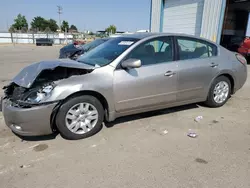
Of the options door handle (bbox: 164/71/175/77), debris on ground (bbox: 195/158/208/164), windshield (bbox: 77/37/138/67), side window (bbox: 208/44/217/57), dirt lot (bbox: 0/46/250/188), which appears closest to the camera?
dirt lot (bbox: 0/46/250/188)

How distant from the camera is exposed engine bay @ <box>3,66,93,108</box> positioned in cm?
277

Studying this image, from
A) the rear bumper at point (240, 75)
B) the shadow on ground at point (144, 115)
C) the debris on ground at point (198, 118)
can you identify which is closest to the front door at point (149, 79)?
the shadow on ground at point (144, 115)

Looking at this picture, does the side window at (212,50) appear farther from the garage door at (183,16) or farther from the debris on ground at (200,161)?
the garage door at (183,16)

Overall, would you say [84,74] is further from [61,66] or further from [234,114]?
[234,114]

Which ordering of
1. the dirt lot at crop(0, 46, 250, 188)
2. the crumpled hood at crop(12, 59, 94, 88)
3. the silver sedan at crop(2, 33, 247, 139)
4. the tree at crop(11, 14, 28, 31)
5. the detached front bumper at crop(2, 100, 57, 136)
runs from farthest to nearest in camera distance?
the tree at crop(11, 14, 28, 31) → the crumpled hood at crop(12, 59, 94, 88) → the silver sedan at crop(2, 33, 247, 139) → the detached front bumper at crop(2, 100, 57, 136) → the dirt lot at crop(0, 46, 250, 188)

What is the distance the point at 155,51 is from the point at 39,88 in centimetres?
201

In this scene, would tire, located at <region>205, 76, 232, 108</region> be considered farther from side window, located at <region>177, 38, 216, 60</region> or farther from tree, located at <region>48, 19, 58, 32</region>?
tree, located at <region>48, 19, 58, 32</region>

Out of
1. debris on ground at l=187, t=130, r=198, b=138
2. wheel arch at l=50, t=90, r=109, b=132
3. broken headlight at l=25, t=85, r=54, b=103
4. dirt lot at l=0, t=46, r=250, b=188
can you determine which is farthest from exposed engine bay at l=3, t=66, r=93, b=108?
debris on ground at l=187, t=130, r=198, b=138

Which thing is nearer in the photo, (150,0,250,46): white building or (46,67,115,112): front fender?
(46,67,115,112): front fender

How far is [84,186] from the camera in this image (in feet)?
7.06

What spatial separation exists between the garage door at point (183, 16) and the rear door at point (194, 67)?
841cm

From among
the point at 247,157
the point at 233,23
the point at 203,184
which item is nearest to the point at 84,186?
the point at 203,184

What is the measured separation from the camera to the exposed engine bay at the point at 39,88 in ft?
9.07

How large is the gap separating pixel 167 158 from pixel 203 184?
56 cm
